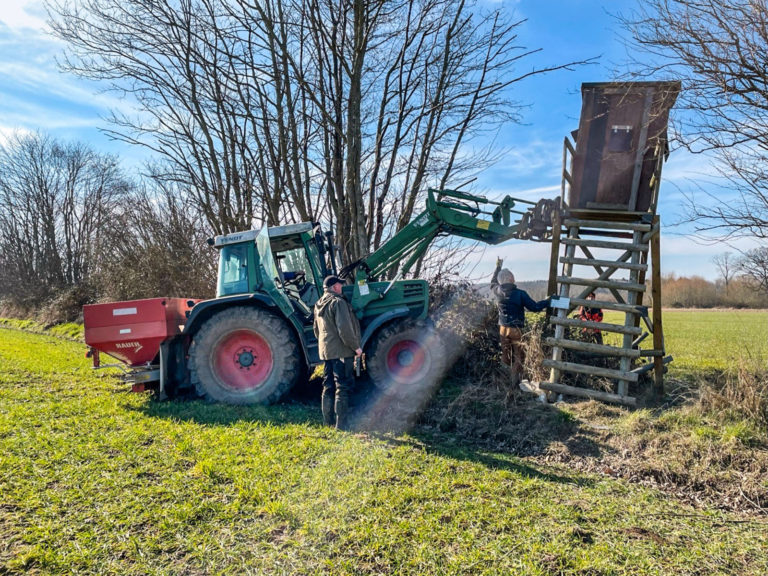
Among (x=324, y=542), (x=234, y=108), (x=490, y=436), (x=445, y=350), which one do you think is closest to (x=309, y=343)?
→ (x=445, y=350)

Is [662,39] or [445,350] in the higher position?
[662,39]

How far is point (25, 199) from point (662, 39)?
42513 millimetres

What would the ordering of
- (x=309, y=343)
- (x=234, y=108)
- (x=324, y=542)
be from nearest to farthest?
1. (x=324, y=542)
2. (x=309, y=343)
3. (x=234, y=108)

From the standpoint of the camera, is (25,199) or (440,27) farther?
(25,199)

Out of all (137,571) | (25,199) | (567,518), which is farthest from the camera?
(25,199)

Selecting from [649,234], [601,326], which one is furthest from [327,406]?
[649,234]

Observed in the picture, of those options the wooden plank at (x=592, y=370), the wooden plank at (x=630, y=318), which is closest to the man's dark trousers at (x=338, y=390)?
the wooden plank at (x=592, y=370)

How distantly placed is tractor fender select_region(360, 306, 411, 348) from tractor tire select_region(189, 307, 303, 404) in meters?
1.04

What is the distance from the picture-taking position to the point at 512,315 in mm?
6957

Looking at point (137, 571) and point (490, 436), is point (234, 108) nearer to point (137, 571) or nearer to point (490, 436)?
point (490, 436)

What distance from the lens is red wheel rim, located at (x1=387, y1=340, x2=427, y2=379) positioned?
6.82 m

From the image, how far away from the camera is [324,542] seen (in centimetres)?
324

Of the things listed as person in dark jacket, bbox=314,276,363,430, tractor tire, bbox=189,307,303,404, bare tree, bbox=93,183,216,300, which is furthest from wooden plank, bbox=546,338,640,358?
bare tree, bbox=93,183,216,300

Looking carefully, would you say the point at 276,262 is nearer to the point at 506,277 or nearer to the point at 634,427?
the point at 506,277
